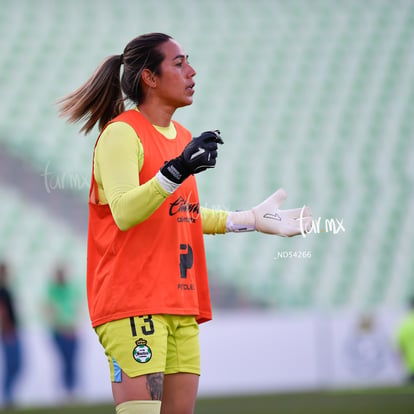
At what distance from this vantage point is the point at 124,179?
2.87 meters

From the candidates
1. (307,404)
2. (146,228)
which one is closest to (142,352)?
(146,228)

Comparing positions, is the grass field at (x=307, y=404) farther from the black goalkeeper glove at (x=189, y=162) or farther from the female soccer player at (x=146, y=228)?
the black goalkeeper glove at (x=189, y=162)

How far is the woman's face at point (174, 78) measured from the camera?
10.3 ft

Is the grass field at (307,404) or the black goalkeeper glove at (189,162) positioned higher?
the black goalkeeper glove at (189,162)

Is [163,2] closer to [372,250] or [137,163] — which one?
[372,250]

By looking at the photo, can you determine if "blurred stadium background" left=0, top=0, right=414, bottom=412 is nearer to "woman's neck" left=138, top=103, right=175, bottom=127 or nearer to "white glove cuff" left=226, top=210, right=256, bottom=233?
"white glove cuff" left=226, top=210, right=256, bottom=233

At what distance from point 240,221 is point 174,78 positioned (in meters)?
0.65

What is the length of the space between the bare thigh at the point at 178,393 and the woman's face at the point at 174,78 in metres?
0.99

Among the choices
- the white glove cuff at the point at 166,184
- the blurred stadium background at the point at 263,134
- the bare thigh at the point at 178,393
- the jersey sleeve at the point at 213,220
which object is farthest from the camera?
the blurred stadium background at the point at 263,134

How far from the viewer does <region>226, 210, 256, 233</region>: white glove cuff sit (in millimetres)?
3424

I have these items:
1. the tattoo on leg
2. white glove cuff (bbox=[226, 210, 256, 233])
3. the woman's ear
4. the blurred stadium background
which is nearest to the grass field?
the blurred stadium background

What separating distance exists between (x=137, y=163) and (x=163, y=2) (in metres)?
16.0

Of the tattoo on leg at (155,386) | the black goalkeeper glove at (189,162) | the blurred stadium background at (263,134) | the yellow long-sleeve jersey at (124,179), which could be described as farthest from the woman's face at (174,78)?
the blurred stadium background at (263,134)

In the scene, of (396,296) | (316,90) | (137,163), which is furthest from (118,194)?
(316,90)
